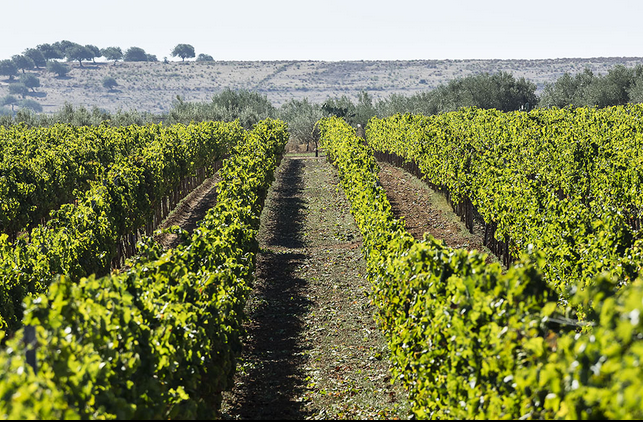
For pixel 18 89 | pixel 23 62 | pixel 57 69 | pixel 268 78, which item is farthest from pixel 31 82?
pixel 268 78

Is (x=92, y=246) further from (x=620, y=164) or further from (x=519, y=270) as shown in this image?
(x=620, y=164)

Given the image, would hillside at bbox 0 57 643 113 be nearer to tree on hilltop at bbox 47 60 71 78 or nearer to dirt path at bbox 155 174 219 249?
tree on hilltop at bbox 47 60 71 78

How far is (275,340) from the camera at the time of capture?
1365 centimetres

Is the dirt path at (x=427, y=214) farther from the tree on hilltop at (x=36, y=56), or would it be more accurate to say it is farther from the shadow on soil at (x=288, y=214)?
the tree on hilltop at (x=36, y=56)

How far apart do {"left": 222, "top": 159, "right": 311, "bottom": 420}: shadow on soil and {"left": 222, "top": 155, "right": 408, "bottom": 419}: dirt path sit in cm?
2

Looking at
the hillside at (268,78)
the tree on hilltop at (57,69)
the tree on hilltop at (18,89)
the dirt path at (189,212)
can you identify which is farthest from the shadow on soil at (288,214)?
the tree on hilltop at (57,69)

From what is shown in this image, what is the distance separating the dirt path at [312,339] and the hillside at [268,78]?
146m

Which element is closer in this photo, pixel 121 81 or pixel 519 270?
pixel 519 270

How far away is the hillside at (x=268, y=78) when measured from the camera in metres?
170

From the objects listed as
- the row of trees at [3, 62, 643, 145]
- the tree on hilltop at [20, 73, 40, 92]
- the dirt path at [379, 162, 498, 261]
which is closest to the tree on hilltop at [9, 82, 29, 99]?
the tree on hilltop at [20, 73, 40, 92]

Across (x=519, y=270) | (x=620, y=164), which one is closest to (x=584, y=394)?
(x=519, y=270)

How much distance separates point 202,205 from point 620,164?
1836cm

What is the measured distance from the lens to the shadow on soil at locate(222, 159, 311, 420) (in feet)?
35.2

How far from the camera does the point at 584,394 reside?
15.0 ft
